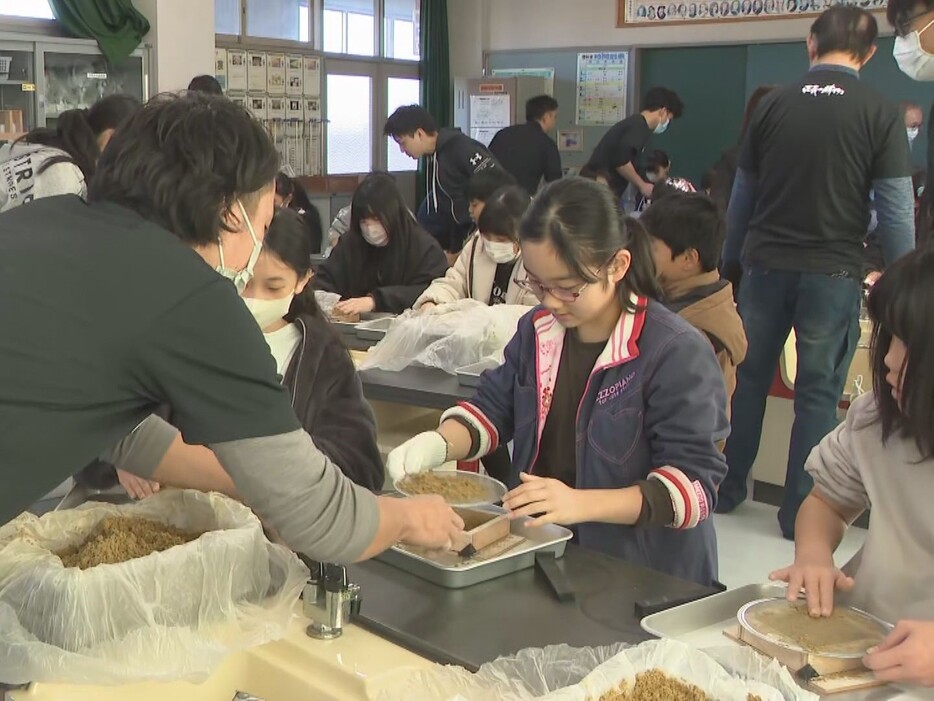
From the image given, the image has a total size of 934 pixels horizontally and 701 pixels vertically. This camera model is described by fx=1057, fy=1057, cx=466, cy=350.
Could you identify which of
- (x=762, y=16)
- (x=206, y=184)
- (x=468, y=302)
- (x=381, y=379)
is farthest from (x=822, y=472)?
(x=762, y=16)

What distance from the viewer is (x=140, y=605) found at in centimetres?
123

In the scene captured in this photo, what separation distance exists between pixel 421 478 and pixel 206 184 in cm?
72

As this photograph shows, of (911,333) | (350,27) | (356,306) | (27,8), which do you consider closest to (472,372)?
(356,306)

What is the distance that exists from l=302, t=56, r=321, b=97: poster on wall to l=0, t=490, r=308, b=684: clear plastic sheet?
6.69 m

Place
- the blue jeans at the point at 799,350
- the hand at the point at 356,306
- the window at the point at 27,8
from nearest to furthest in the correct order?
1. the blue jeans at the point at 799,350
2. the hand at the point at 356,306
3. the window at the point at 27,8

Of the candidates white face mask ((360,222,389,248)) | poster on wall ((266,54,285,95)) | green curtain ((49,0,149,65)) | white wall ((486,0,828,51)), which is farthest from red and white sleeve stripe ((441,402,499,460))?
poster on wall ((266,54,285,95))

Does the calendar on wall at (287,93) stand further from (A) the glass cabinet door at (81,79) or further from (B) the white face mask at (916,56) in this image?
(B) the white face mask at (916,56)

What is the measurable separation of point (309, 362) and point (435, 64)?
6.97 m

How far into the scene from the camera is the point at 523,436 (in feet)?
6.12

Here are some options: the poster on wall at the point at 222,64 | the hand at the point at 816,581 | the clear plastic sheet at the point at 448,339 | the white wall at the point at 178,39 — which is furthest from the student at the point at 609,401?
the poster on wall at the point at 222,64

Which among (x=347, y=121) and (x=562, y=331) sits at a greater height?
(x=347, y=121)

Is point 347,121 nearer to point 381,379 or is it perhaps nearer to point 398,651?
point 381,379

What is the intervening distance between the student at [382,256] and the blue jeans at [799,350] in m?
1.14

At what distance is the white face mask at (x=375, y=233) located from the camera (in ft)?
12.5
